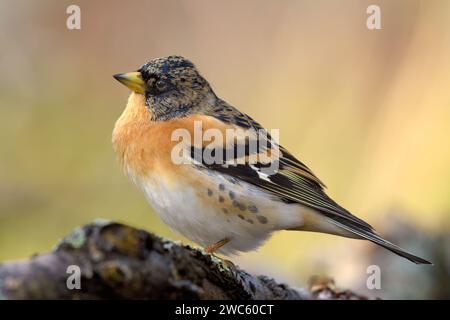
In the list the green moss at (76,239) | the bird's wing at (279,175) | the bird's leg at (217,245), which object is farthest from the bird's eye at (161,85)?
the green moss at (76,239)

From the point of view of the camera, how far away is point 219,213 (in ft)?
9.52

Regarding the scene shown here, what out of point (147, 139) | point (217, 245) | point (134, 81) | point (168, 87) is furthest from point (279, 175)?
point (134, 81)

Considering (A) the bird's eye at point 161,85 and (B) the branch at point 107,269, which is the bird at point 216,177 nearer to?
(A) the bird's eye at point 161,85

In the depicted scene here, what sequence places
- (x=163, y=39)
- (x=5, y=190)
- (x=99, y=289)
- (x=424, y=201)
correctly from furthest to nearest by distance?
1. (x=163, y=39)
2. (x=5, y=190)
3. (x=424, y=201)
4. (x=99, y=289)

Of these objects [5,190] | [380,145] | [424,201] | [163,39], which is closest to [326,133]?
[380,145]

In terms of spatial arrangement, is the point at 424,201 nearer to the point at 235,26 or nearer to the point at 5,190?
the point at 235,26

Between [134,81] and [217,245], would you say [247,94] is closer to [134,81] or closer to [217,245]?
[134,81]

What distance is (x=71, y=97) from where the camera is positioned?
5.57 m

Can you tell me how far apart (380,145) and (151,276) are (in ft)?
11.8

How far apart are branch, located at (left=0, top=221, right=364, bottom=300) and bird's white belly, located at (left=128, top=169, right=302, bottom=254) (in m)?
0.89

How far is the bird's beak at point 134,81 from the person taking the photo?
3321mm

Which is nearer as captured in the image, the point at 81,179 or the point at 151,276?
the point at 151,276

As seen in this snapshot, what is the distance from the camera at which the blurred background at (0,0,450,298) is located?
16.3 feet

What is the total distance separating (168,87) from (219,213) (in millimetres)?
829
